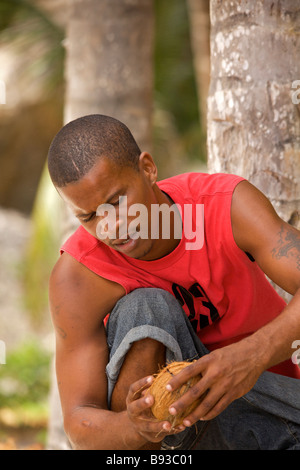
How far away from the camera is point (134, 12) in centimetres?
453

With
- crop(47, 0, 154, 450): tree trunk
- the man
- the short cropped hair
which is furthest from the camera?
crop(47, 0, 154, 450): tree trunk

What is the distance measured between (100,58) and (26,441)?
3.67m

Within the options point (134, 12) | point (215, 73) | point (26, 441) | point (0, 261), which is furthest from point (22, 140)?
point (215, 73)

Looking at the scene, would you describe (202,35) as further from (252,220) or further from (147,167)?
(252,220)

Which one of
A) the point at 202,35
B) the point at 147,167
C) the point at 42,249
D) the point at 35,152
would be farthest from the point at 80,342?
the point at 35,152

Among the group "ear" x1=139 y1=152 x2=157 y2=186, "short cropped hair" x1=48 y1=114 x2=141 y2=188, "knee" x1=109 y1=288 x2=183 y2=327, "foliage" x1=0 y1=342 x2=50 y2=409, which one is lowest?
"foliage" x1=0 y1=342 x2=50 y2=409

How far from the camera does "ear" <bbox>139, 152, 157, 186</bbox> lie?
2705mm

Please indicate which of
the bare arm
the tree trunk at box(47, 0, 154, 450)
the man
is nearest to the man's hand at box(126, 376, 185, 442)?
the man

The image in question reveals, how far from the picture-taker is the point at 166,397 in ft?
7.18

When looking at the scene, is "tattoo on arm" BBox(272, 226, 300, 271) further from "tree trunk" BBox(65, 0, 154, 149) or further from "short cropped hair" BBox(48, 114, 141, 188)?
"tree trunk" BBox(65, 0, 154, 149)

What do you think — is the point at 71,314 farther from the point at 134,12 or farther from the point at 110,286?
the point at 134,12

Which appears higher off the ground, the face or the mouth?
the face

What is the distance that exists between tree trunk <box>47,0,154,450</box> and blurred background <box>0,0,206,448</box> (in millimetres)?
2643

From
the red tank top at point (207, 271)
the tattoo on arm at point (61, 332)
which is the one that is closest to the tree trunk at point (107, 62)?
the red tank top at point (207, 271)
